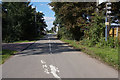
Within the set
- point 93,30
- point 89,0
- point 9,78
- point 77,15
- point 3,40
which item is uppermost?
point 89,0

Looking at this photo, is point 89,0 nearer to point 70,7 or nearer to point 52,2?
point 70,7

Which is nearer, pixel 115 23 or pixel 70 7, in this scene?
pixel 115 23

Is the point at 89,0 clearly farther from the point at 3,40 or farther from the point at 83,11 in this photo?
the point at 3,40

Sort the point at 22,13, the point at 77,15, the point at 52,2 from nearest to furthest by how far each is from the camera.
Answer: the point at 77,15, the point at 52,2, the point at 22,13

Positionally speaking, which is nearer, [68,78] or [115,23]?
[68,78]

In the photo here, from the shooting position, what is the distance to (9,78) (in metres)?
5.57

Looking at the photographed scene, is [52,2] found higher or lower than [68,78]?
higher

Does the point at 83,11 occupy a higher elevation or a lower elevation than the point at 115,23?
higher

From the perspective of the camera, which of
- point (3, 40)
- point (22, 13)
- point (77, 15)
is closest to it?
point (3, 40)

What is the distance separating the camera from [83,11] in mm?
20078

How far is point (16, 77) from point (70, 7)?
642 inches

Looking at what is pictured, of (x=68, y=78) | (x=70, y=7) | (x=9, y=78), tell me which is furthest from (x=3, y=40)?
(x=70, y=7)

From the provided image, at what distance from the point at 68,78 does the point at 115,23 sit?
40.2 ft

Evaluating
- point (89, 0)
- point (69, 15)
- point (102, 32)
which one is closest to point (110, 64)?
point (102, 32)
